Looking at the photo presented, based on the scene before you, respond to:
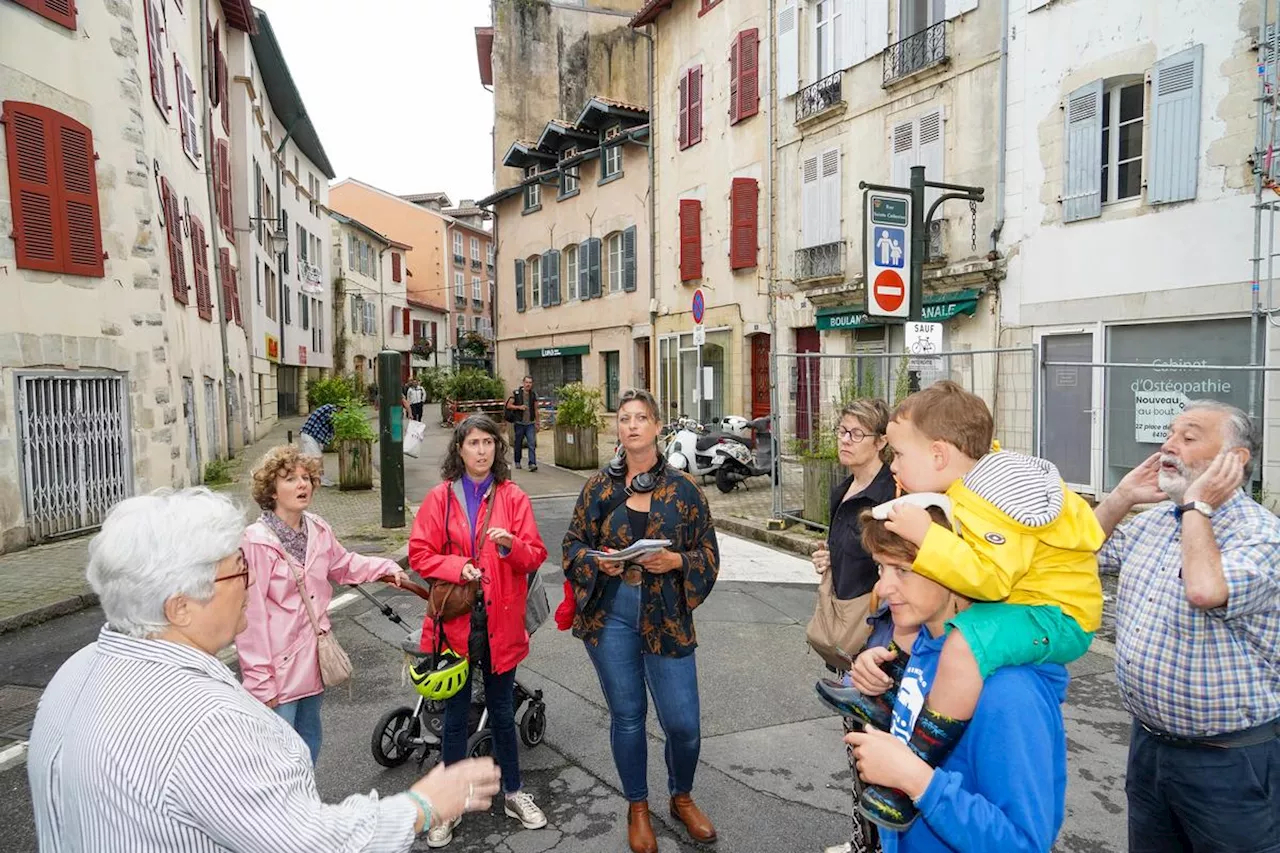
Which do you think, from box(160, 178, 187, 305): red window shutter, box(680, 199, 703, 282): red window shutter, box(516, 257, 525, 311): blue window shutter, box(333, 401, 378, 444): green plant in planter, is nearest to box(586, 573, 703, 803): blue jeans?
box(333, 401, 378, 444): green plant in planter

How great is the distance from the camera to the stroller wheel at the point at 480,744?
381 cm

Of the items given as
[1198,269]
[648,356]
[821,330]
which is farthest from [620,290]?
[1198,269]

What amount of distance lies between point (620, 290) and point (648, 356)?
2106 mm

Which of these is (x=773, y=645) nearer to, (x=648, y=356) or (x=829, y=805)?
(x=829, y=805)

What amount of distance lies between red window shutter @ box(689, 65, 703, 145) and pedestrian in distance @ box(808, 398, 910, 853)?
1646 cm

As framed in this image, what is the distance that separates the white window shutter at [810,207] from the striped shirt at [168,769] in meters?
14.8

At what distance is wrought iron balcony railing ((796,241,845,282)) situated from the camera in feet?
47.7

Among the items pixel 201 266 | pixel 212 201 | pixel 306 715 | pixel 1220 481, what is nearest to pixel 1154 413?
pixel 1220 481

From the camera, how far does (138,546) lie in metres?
1.55

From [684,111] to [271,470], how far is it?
58.7ft

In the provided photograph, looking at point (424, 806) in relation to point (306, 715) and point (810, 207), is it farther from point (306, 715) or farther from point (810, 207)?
point (810, 207)

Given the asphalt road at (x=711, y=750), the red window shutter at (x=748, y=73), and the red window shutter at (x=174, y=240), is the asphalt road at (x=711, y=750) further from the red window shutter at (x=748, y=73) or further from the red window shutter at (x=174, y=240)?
the red window shutter at (x=748, y=73)

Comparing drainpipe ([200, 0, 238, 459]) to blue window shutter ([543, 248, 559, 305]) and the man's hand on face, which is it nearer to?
blue window shutter ([543, 248, 559, 305])

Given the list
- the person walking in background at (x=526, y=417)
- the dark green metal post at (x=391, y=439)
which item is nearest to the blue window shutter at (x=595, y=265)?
the person walking in background at (x=526, y=417)
